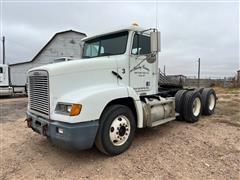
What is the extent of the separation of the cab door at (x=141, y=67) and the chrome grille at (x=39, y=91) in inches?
75.2

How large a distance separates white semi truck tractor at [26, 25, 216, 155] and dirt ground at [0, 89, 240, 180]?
418mm

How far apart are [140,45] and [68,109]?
2.42 m

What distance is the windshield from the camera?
15.9ft

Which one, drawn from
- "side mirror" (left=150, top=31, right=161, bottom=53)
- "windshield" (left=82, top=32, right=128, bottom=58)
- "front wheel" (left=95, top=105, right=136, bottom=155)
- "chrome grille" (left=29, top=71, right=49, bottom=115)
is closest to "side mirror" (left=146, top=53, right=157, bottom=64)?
"side mirror" (left=150, top=31, right=161, bottom=53)

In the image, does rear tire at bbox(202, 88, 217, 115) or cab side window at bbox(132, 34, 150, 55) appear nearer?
cab side window at bbox(132, 34, 150, 55)

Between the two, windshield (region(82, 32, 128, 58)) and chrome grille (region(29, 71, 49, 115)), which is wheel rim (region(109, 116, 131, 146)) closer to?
chrome grille (region(29, 71, 49, 115))

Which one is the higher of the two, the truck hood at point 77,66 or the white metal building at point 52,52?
the white metal building at point 52,52

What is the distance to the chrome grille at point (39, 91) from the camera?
12.9 feet

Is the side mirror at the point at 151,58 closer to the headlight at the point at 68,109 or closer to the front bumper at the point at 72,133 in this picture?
the front bumper at the point at 72,133

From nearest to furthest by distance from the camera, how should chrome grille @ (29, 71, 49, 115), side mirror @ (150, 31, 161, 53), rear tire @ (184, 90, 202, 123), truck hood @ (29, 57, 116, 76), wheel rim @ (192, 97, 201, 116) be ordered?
truck hood @ (29, 57, 116, 76), chrome grille @ (29, 71, 49, 115), side mirror @ (150, 31, 161, 53), rear tire @ (184, 90, 202, 123), wheel rim @ (192, 97, 201, 116)

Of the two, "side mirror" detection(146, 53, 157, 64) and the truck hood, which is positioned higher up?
"side mirror" detection(146, 53, 157, 64)

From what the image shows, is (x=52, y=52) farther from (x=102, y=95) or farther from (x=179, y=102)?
(x=102, y=95)

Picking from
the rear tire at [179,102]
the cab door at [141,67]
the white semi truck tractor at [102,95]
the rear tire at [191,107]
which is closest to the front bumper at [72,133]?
the white semi truck tractor at [102,95]

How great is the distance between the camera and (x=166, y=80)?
7.23 m
